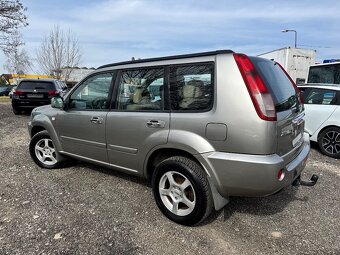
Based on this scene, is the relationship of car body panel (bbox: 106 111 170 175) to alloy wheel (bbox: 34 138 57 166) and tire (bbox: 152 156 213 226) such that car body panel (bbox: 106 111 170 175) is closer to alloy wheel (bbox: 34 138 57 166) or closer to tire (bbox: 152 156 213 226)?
tire (bbox: 152 156 213 226)

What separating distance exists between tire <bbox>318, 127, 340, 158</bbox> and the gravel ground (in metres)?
1.63

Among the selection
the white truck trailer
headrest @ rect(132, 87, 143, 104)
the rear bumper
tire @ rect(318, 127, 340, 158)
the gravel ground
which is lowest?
the gravel ground

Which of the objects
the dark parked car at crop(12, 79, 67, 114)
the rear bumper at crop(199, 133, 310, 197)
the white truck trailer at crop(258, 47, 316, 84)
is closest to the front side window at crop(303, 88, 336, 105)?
the rear bumper at crop(199, 133, 310, 197)

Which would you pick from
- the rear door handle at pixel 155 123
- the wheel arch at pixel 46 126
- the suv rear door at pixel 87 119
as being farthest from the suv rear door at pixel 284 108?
the wheel arch at pixel 46 126

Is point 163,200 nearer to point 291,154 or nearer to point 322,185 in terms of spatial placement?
point 291,154

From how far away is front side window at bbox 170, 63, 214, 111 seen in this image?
9.75ft

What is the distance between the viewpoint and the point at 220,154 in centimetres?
282

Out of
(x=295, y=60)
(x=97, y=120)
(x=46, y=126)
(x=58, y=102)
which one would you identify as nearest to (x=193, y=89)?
(x=97, y=120)

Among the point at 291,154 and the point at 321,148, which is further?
the point at 321,148

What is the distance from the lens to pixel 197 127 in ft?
9.66

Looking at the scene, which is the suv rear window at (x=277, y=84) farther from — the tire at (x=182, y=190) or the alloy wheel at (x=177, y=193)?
the alloy wheel at (x=177, y=193)

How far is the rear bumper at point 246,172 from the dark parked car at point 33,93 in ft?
32.6

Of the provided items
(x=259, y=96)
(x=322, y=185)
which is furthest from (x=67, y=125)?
(x=322, y=185)

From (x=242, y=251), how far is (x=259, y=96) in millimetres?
1469
